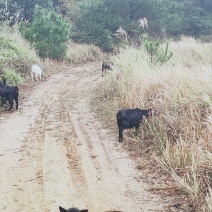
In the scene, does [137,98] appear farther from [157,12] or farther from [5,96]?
[157,12]

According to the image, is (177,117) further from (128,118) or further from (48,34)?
(48,34)

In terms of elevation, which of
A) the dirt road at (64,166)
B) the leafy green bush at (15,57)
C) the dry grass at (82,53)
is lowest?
the dirt road at (64,166)

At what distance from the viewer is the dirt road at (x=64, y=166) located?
4.64m

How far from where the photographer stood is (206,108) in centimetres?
625

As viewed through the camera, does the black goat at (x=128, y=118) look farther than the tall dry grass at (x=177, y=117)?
Yes

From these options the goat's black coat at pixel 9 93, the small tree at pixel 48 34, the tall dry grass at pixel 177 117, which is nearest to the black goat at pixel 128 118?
the tall dry grass at pixel 177 117

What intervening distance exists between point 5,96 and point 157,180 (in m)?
5.67

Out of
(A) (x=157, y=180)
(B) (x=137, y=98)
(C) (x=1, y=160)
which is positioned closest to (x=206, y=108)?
(A) (x=157, y=180)

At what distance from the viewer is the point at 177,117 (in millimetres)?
6582

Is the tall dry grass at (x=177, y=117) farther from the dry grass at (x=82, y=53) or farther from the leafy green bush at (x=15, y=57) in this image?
the dry grass at (x=82, y=53)

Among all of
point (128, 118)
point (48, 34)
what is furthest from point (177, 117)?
point (48, 34)

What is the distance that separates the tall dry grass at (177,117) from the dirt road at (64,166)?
538 millimetres

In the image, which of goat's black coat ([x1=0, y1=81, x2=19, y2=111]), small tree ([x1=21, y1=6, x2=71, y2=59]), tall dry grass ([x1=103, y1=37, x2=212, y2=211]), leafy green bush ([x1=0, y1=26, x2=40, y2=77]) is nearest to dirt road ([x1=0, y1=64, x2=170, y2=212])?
goat's black coat ([x1=0, y1=81, x2=19, y2=111])

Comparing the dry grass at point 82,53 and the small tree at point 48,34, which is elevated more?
the small tree at point 48,34
